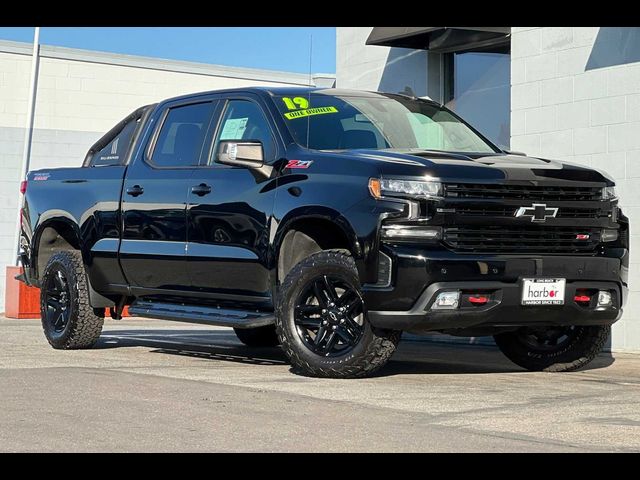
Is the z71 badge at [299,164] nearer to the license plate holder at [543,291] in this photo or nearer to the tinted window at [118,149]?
the license plate holder at [543,291]

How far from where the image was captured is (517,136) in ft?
42.2

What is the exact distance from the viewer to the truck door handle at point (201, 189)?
951cm

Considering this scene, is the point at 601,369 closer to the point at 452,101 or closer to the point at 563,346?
the point at 563,346

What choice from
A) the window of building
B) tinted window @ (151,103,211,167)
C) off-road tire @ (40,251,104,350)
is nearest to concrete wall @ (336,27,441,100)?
the window of building

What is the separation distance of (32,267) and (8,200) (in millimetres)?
11997

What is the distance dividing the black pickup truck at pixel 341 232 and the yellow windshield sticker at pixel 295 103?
0.01 metres

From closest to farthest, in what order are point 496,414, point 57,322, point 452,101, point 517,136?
point 496,414
point 57,322
point 517,136
point 452,101

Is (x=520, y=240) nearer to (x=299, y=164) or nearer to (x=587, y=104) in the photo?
(x=299, y=164)

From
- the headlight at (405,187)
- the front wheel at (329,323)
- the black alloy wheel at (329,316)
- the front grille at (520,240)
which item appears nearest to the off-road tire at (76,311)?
the front wheel at (329,323)

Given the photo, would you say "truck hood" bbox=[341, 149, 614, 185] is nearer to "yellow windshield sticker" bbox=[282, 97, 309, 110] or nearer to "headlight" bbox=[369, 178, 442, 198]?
"headlight" bbox=[369, 178, 442, 198]

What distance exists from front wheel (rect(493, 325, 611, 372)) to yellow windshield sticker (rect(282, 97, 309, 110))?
2.24 m

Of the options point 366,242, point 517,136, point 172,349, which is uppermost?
point 517,136

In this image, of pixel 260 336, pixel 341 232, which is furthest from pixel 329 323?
pixel 260 336
